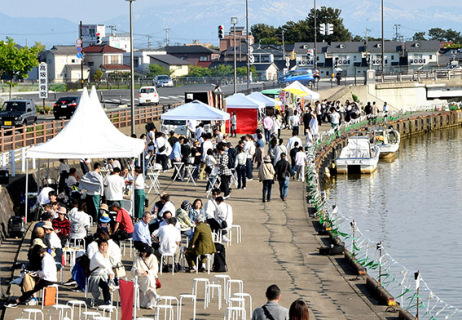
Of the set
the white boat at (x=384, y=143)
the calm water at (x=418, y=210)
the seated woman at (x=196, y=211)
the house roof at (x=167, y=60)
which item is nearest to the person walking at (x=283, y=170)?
the calm water at (x=418, y=210)

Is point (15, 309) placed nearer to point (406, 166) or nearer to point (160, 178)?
point (160, 178)

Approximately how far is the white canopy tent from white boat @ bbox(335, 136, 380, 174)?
27.3 meters

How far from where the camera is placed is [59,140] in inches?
920

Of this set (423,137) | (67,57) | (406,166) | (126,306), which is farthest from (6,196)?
(67,57)

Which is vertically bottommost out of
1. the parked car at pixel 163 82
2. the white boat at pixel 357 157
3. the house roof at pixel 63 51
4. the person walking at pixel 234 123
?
the white boat at pixel 357 157

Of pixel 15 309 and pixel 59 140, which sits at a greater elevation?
pixel 59 140

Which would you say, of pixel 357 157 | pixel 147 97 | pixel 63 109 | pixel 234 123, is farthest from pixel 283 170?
pixel 147 97

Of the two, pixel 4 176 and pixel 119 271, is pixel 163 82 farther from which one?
pixel 119 271

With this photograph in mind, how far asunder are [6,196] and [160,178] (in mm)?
8163

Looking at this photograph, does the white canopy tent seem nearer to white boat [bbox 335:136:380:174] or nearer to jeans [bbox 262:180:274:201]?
jeans [bbox 262:180:274:201]

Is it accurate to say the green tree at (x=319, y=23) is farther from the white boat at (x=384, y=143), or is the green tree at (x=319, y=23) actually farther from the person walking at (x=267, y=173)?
the person walking at (x=267, y=173)

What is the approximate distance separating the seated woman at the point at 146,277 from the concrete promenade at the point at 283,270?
0.22 metres

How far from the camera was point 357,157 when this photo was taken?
51.7 metres

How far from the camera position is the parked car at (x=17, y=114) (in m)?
47.8
